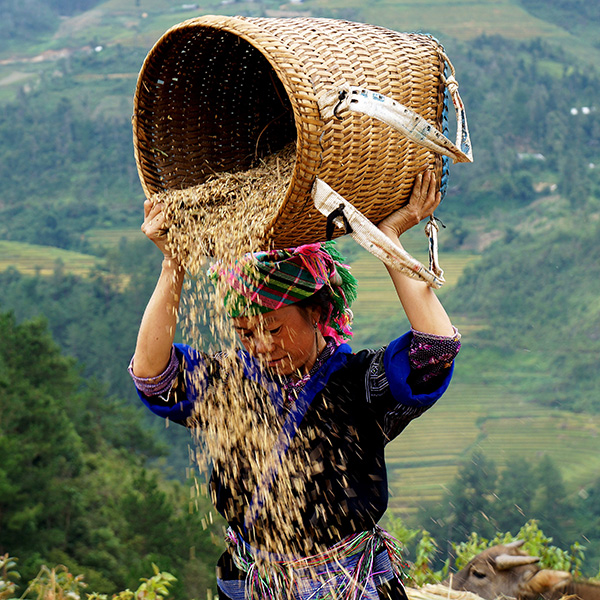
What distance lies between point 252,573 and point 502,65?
49274mm

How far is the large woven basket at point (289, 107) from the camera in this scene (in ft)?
5.62

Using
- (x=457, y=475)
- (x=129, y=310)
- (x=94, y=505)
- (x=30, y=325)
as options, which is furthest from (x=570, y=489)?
(x=129, y=310)

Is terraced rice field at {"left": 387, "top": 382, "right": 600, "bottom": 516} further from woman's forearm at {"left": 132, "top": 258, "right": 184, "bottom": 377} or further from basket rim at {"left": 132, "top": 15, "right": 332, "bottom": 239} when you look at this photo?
basket rim at {"left": 132, "top": 15, "right": 332, "bottom": 239}

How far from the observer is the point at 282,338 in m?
2.13

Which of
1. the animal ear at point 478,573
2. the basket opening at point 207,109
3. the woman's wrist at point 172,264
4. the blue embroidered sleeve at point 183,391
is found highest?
the basket opening at point 207,109

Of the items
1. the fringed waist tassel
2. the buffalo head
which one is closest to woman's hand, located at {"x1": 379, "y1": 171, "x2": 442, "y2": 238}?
the fringed waist tassel

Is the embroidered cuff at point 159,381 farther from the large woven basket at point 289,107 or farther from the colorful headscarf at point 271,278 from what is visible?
the large woven basket at point 289,107

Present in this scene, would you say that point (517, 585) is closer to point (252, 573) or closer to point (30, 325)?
point (252, 573)

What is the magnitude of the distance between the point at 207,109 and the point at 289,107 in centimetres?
24

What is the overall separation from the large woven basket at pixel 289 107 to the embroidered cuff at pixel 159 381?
47cm

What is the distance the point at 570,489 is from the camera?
2569cm

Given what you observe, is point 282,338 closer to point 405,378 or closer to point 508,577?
point 405,378

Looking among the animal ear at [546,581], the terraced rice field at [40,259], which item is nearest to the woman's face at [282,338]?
the animal ear at [546,581]

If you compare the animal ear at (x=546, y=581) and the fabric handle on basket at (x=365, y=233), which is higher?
the fabric handle on basket at (x=365, y=233)
